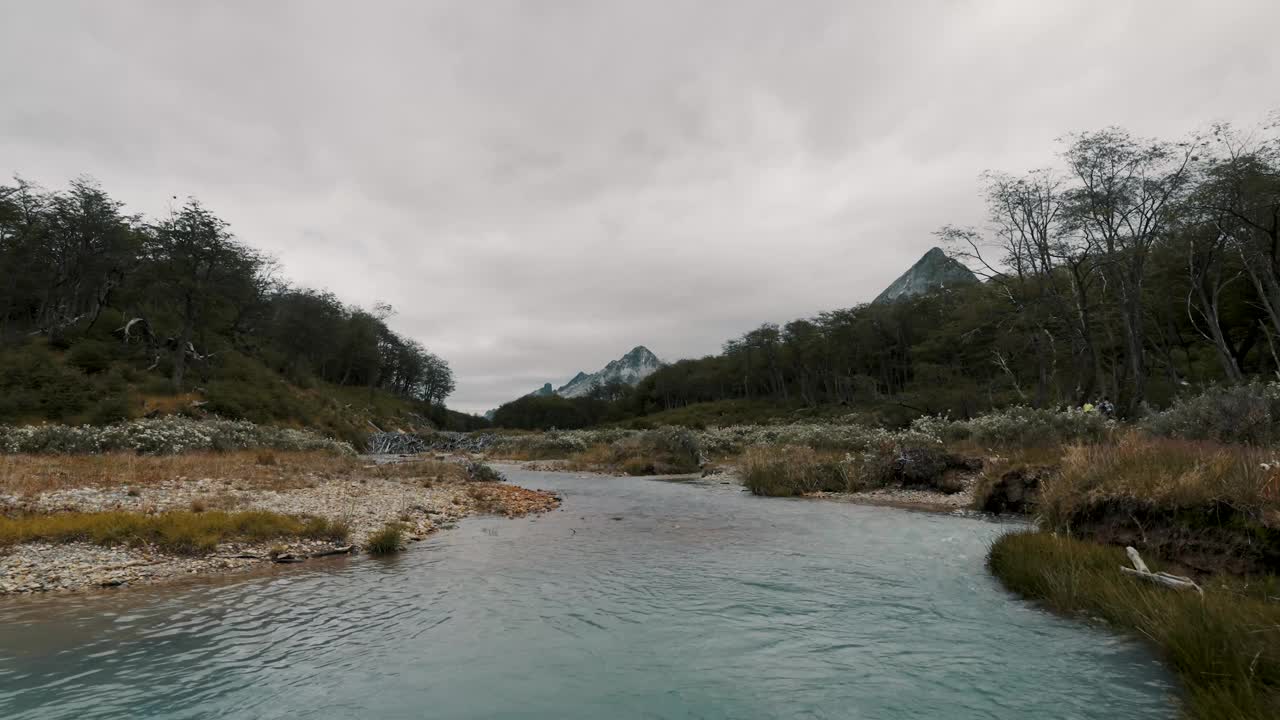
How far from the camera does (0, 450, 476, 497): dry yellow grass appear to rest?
631 inches

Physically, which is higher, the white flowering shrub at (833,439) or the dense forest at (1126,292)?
the dense forest at (1126,292)

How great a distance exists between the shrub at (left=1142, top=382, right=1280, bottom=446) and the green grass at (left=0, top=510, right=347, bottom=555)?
818 inches

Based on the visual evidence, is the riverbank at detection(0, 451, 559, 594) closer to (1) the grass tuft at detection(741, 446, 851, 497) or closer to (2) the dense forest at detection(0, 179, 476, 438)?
(1) the grass tuft at detection(741, 446, 851, 497)

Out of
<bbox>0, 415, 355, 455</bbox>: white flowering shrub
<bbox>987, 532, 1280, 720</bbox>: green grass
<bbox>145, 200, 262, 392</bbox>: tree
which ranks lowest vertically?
<bbox>987, 532, 1280, 720</bbox>: green grass

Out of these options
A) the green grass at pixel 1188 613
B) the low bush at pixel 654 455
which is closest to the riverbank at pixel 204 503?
the green grass at pixel 1188 613

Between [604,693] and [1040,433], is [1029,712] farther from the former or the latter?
[1040,433]

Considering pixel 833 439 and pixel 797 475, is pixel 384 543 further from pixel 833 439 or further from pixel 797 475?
pixel 833 439

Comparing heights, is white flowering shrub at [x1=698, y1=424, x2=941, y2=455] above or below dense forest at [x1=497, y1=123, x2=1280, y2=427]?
below

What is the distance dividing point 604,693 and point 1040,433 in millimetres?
22293

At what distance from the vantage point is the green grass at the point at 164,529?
1116 centimetres

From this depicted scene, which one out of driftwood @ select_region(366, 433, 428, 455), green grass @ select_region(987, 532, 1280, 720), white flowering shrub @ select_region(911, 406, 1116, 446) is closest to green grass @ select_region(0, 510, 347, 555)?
green grass @ select_region(987, 532, 1280, 720)

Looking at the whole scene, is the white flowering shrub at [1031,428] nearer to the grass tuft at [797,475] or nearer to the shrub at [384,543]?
the grass tuft at [797,475]

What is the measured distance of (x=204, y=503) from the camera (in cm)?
1471

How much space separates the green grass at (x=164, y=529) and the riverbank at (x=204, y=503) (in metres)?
0.12
